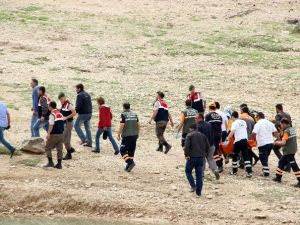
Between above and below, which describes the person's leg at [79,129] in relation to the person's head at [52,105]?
below

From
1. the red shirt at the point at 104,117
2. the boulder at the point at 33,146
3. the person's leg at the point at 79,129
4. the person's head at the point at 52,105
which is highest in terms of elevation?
the person's head at the point at 52,105

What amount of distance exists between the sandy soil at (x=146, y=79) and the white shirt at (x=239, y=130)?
101 cm

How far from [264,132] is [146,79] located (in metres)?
11.2

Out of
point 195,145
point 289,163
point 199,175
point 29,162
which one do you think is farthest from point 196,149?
point 29,162

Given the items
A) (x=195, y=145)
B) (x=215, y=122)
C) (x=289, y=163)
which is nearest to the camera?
(x=195, y=145)

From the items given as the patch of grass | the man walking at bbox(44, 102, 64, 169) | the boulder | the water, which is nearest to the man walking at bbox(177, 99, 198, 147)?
the man walking at bbox(44, 102, 64, 169)

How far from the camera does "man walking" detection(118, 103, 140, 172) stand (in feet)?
61.9

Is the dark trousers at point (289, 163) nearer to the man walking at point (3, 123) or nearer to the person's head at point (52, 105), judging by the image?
the person's head at point (52, 105)

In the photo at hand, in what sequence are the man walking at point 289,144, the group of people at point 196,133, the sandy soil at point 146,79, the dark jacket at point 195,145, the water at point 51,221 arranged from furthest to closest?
the man walking at point 289,144 → the group of people at point 196,133 → the sandy soil at point 146,79 → the dark jacket at point 195,145 → the water at point 51,221

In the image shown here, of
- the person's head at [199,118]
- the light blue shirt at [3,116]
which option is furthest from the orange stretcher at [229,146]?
the light blue shirt at [3,116]

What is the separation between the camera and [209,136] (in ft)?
60.1

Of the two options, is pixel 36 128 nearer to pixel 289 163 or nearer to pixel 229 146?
pixel 229 146

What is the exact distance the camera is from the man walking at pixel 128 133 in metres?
18.9

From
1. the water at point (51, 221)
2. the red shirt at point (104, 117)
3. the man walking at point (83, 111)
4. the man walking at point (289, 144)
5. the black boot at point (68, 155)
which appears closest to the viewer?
the water at point (51, 221)
